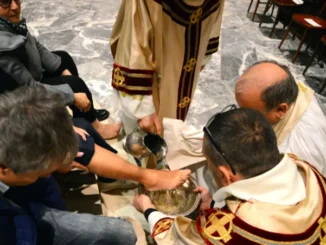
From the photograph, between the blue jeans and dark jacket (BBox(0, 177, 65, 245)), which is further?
the blue jeans

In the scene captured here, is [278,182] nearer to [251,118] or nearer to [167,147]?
[251,118]

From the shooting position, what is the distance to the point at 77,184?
6.80 ft

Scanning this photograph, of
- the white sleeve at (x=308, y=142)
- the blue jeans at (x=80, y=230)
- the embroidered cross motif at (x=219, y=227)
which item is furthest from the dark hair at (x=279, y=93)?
the blue jeans at (x=80, y=230)

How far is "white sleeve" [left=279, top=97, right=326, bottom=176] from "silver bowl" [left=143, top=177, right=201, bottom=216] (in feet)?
1.45

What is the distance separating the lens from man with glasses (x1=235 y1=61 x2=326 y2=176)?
4.73ft

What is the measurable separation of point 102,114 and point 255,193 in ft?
5.94

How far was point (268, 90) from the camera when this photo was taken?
143cm

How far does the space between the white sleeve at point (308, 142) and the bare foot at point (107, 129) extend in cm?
123

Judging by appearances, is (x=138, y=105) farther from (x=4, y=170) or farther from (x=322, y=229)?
(x=322, y=229)

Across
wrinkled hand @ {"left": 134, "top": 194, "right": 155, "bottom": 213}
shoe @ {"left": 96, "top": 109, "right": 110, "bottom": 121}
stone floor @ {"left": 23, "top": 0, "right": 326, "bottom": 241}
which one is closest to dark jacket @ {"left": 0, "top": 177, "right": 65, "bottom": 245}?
wrinkled hand @ {"left": 134, "top": 194, "right": 155, "bottom": 213}

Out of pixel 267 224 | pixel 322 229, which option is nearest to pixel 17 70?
pixel 267 224

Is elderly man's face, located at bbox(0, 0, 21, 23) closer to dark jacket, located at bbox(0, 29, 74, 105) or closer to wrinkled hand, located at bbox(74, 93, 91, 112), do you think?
dark jacket, located at bbox(0, 29, 74, 105)

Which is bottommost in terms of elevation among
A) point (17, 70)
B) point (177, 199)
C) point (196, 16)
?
point (177, 199)

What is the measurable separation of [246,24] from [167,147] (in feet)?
10.6
